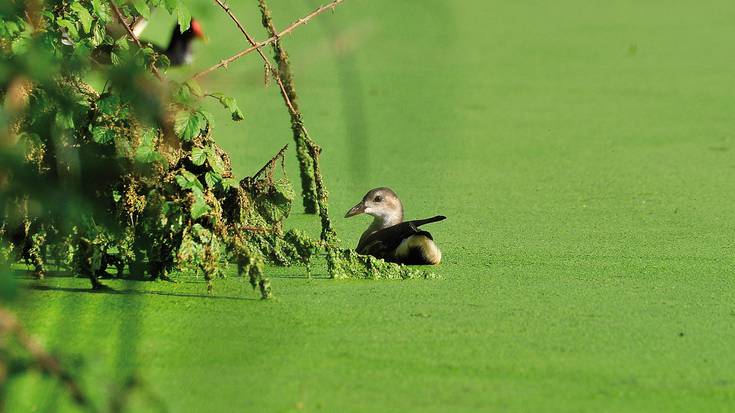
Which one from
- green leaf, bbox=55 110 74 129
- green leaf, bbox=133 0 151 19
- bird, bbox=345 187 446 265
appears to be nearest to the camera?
green leaf, bbox=55 110 74 129

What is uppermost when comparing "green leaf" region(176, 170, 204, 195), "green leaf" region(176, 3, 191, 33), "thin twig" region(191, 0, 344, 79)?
"green leaf" region(176, 3, 191, 33)

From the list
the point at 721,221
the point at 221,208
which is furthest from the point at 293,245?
the point at 721,221

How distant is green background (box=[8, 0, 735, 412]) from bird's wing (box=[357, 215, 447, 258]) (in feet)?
0.36

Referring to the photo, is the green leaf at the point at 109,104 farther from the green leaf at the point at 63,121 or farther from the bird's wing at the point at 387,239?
the bird's wing at the point at 387,239

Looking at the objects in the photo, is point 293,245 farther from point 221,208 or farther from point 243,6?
point 243,6

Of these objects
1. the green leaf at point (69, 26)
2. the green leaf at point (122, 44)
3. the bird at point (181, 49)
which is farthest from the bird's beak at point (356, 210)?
the bird at point (181, 49)

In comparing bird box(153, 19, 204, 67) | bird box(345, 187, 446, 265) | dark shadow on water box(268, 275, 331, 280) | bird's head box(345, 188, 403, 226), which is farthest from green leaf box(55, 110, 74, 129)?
bird box(153, 19, 204, 67)

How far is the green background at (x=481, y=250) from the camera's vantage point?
223cm

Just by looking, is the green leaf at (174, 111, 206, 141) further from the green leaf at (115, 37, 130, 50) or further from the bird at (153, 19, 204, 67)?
the bird at (153, 19, 204, 67)

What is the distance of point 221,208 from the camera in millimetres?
2906

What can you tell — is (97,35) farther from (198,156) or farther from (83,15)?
(198,156)

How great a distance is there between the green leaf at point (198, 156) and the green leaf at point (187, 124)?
0.15m

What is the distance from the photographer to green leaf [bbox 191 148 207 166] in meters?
2.76

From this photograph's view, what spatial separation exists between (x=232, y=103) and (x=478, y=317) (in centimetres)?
62
